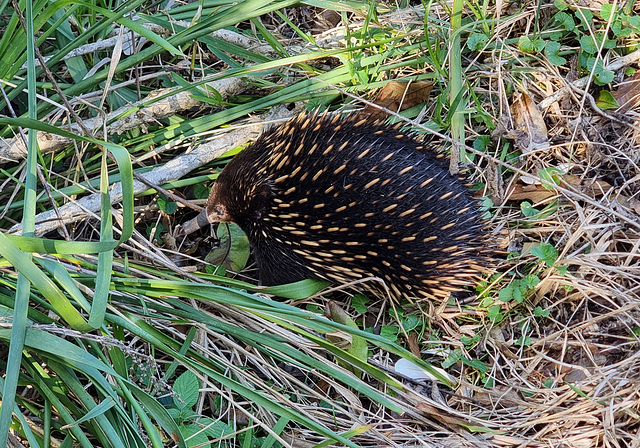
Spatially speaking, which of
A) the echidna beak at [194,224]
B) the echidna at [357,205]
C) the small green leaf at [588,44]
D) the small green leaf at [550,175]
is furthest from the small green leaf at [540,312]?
the echidna beak at [194,224]

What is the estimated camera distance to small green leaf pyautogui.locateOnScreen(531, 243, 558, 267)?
253 cm

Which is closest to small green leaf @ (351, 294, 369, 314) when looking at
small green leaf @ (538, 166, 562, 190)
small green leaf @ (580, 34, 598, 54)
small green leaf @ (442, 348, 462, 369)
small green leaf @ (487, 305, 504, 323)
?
small green leaf @ (442, 348, 462, 369)

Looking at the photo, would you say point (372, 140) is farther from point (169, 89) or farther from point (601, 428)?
point (601, 428)

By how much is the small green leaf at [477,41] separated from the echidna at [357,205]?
0.59m

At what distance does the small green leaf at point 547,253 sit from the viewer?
2527mm

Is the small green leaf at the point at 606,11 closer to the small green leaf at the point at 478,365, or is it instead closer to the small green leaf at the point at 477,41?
the small green leaf at the point at 477,41

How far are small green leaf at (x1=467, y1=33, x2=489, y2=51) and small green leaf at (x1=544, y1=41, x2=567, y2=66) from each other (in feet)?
0.93

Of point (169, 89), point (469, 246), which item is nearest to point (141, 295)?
point (169, 89)

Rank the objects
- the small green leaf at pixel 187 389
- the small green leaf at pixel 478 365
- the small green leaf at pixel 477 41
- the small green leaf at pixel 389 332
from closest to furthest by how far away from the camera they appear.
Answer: the small green leaf at pixel 187 389 < the small green leaf at pixel 478 365 < the small green leaf at pixel 389 332 < the small green leaf at pixel 477 41

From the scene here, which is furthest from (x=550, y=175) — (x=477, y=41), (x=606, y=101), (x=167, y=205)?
(x=167, y=205)

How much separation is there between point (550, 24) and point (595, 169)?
0.77 metres

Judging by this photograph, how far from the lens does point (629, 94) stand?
2.78 metres

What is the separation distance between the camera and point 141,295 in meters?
2.19

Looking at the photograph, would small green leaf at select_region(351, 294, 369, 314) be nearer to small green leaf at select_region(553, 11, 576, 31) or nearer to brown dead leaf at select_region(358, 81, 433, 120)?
brown dead leaf at select_region(358, 81, 433, 120)
